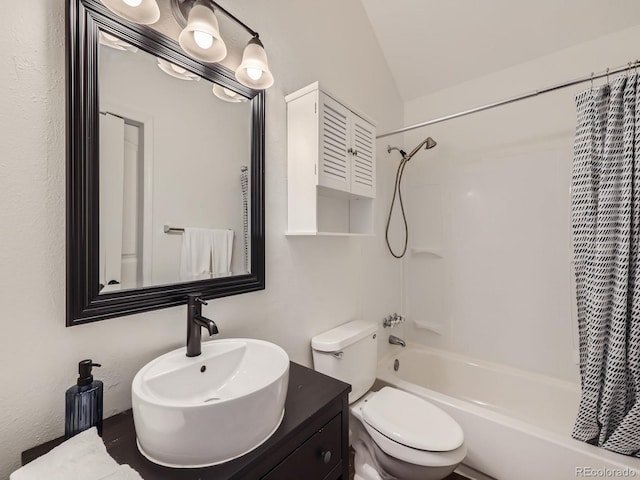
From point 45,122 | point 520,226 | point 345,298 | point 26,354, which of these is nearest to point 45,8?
point 45,122

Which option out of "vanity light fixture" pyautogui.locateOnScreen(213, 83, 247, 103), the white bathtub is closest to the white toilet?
the white bathtub

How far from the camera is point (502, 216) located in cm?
199

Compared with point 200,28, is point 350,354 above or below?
below

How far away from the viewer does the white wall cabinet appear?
1.25 m

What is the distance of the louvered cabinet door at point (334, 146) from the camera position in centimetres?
127

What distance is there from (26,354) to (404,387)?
1.66m

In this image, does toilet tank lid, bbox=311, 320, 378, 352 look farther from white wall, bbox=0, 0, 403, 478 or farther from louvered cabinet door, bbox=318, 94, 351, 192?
louvered cabinet door, bbox=318, 94, 351, 192

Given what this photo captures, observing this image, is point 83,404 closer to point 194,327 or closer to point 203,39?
point 194,327

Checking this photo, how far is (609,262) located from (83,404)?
6.45 feet

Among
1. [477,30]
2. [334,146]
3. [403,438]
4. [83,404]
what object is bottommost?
[403,438]

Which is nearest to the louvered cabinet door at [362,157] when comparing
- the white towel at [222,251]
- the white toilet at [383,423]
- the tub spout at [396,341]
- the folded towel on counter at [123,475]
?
the white towel at [222,251]

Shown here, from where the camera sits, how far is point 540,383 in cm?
180

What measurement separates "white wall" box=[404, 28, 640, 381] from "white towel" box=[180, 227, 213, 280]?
1794mm

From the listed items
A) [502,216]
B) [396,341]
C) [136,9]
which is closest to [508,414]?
[396,341]
